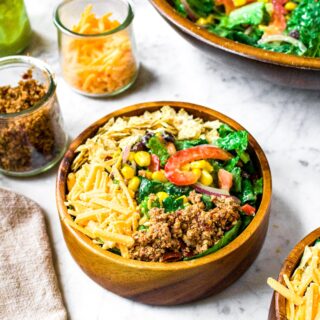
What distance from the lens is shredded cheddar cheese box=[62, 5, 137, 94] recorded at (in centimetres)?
255

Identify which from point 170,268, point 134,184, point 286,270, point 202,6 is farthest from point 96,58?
point 286,270

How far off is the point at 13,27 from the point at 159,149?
964 millimetres

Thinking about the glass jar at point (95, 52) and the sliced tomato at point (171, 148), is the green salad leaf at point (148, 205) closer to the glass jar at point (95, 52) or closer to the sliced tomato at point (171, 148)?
the sliced tomato at point (171, 148)

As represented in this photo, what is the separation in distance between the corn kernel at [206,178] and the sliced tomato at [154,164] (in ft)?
0.47

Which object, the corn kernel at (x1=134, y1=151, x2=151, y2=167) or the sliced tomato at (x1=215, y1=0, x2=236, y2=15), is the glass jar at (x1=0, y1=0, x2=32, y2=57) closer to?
the sliced tomato at (x1=215, y1=0, x2=236, y2=15)

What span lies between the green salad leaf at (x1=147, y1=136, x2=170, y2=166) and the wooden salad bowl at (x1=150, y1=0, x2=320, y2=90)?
1.42 ft

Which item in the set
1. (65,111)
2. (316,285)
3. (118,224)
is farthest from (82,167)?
(316,285)

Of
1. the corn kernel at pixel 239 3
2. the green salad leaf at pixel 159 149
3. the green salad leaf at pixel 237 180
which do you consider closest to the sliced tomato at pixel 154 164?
the green salad leaf at pixel 159 149

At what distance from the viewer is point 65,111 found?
2631 mm

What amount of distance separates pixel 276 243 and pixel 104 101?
91cm

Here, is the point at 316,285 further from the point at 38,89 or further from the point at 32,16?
the point at 32,16

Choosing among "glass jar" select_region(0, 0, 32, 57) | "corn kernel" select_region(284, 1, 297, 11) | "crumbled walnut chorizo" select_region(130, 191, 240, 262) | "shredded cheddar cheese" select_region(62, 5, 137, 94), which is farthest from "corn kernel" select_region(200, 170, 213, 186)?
"glass jar" select_region(0, 0, 32, 57)

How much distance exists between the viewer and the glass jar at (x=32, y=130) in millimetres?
2264

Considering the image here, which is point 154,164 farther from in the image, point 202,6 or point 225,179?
point 202,6
